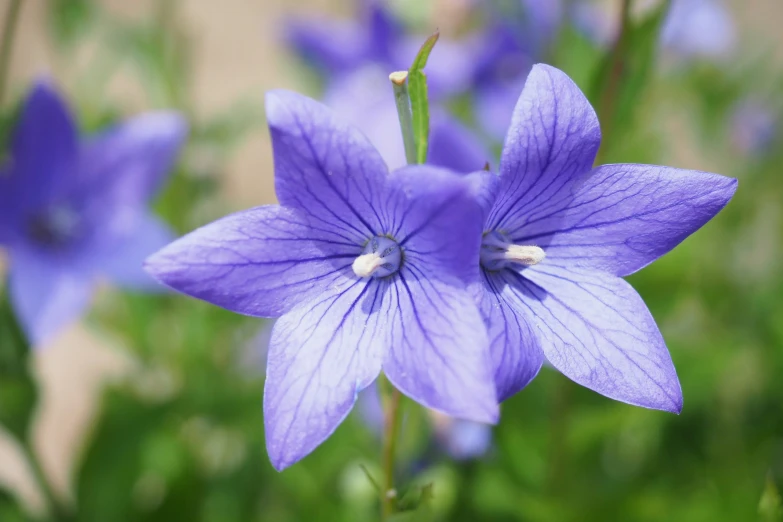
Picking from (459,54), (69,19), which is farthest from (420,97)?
(69,19)

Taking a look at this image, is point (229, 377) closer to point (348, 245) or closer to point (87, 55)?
point (348, 245)

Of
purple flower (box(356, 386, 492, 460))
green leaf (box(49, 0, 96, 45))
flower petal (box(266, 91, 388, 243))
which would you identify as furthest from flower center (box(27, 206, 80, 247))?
flower petal (box(266, 91, 388, 243))

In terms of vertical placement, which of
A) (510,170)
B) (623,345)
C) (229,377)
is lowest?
(229,377)

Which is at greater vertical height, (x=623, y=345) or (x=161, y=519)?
(x=623, y=345)

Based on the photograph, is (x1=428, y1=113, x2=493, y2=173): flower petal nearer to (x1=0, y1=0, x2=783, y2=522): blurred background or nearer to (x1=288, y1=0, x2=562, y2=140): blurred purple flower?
(x1=0, y1=0, x2=783, y2=522): blurred background

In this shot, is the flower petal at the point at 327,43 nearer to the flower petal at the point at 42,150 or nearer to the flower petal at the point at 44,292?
the flower petal at the point at 42,150

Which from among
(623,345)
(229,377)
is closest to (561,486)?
(623,345)
